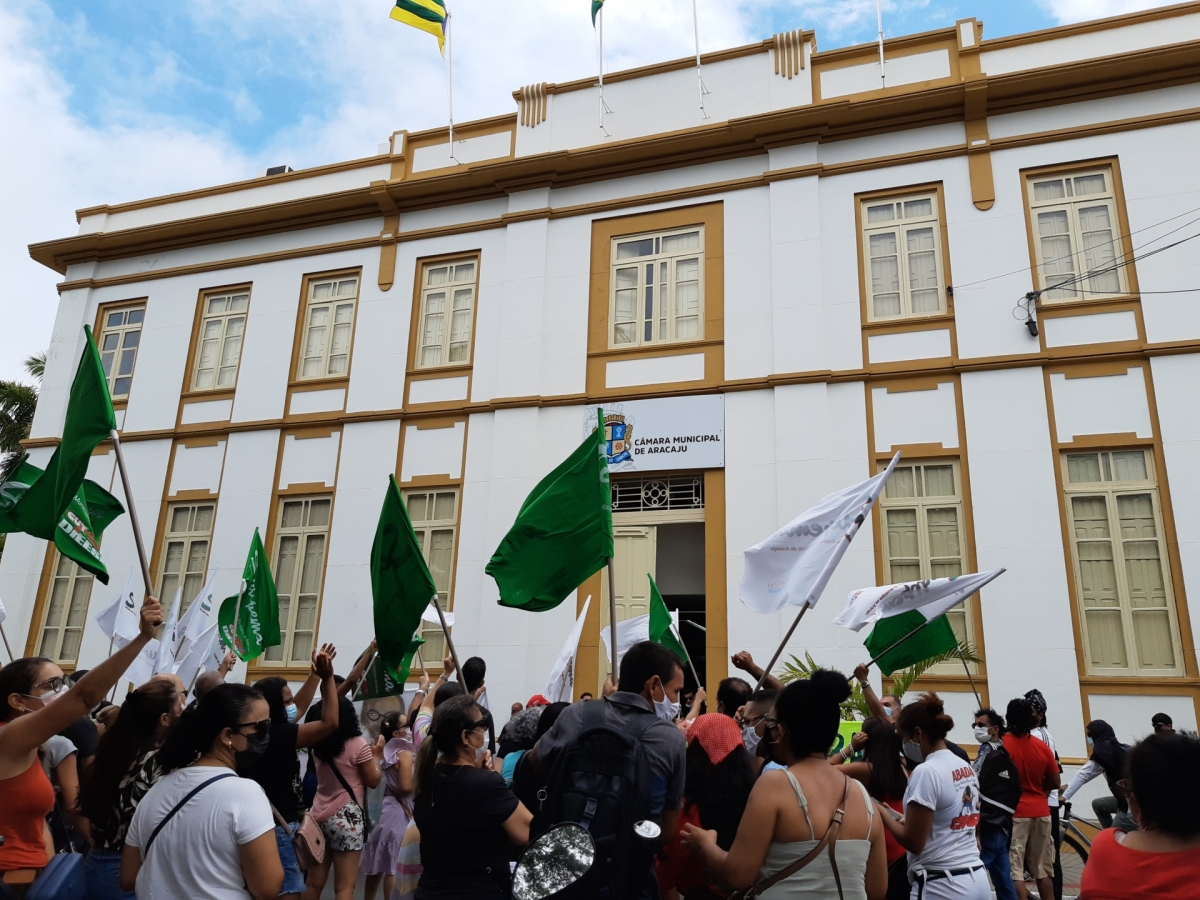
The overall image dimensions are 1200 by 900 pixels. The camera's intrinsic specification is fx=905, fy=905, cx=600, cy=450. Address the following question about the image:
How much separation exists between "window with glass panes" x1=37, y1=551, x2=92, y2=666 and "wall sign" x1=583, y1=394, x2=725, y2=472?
932 cm

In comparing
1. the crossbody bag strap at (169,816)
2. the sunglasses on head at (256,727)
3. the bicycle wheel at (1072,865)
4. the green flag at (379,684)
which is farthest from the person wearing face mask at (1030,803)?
the crossbody bag strap at (169,816)

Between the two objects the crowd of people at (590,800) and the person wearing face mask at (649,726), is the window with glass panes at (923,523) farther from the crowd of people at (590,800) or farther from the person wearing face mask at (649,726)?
the person wearing face mask at (649,726)

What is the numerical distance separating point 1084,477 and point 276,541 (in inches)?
461

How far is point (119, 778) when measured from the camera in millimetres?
3699

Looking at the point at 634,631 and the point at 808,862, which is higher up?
the point at 634,631

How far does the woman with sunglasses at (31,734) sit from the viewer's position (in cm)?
313

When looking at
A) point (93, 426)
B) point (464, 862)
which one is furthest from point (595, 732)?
point (93, 426)

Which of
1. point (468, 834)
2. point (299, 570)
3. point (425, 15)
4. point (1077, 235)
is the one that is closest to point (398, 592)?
point (468, 834)

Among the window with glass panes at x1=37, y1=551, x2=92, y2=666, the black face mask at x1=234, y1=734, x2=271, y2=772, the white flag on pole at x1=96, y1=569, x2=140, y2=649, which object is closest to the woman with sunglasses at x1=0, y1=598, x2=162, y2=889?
the black face mask at x1=234, y1=734, x2=271, y2=772

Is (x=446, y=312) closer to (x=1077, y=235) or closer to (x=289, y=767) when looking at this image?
(x=1077, y=235)

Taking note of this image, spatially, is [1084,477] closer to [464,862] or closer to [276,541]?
[464,862]

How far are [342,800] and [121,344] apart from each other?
46.8 ft

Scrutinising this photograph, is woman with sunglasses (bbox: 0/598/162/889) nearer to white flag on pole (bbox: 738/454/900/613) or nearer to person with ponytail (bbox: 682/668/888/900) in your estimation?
person with ponytail (bbox: 682/668/888/900)

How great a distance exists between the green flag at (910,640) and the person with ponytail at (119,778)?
17.1 feet
